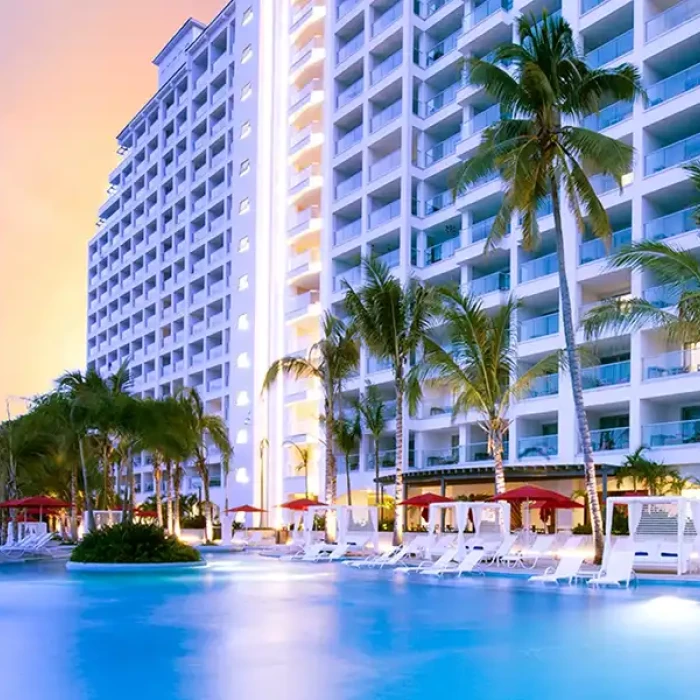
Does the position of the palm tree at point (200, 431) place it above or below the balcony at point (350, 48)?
below

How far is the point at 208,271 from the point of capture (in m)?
65.4

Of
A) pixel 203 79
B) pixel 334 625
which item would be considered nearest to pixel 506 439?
pixel 334 625

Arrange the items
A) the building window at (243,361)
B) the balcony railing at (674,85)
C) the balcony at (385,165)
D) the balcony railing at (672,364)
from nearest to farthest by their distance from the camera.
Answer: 1. the balcony railing at (672,364)
2. the balcony railing at (674,85)
3. the balcony at (385,165)
4. the building window at (243,361)

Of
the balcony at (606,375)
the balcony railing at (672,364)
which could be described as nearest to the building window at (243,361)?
the balcony at (606,375)

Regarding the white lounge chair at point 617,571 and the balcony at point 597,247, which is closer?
the white lounge chair at point 617,571

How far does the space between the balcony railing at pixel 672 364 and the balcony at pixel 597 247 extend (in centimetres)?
460

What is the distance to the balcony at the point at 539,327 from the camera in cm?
3794

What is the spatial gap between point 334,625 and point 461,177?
1291 cm

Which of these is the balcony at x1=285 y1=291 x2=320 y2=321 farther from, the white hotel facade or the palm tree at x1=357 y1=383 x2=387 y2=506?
the palm tree at x1=357 y1=383 x2=387 y2=506

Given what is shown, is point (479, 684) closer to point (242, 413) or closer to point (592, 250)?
point (592, 250)

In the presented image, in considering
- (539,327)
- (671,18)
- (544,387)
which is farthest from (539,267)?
(671,18)

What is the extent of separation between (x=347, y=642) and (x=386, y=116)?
132 feet

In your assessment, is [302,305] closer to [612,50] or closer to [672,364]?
[612,50]

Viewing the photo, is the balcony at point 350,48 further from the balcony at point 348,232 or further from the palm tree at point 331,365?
the palm tree at point 331,365
